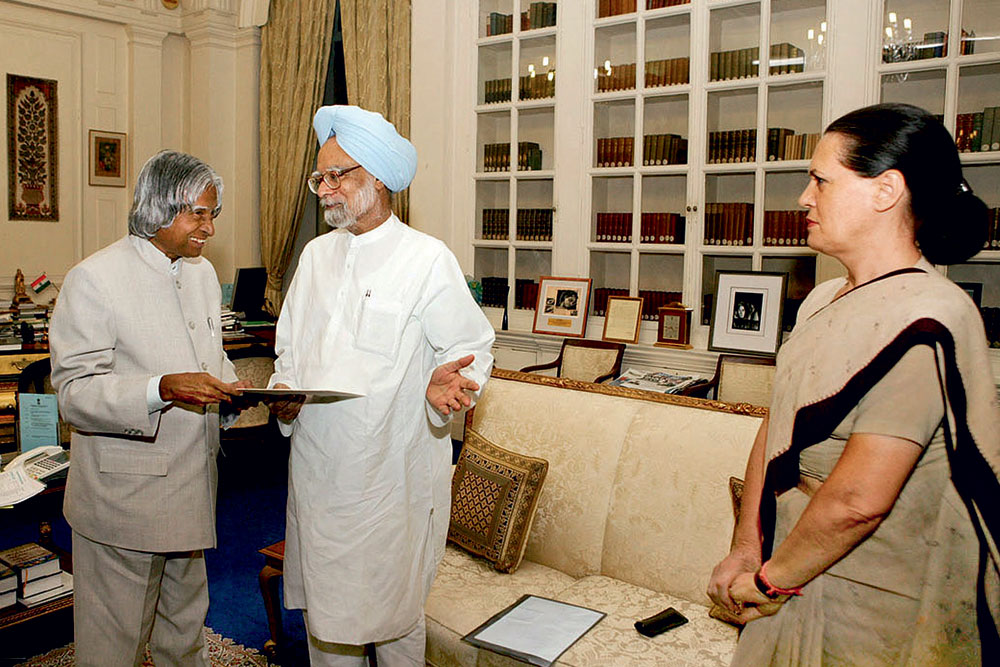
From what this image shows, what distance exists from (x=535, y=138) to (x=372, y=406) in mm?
4039

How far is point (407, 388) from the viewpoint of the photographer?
205 cm

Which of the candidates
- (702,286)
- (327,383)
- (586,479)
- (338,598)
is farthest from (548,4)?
(338,598)

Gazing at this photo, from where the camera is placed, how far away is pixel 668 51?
501 cm

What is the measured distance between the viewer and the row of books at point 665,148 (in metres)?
4.82

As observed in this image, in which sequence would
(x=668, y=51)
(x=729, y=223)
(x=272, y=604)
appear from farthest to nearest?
(x=668, y=51), (x=729, y=223), (x=272, y=604)

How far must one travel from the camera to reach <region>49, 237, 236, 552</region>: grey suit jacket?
195 centimetres

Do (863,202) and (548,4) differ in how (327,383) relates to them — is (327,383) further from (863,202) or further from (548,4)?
(548,4)

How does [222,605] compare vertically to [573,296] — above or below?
below

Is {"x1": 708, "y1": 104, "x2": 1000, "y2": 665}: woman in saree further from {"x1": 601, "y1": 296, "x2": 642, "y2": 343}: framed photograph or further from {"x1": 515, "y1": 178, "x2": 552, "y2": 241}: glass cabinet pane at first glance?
{"x1": 515, "y1": 178, "x2": 552, "y2": 241}: glass cabinet pane

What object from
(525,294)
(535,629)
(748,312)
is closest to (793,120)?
(748,312)

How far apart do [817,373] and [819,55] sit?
366 centimetres

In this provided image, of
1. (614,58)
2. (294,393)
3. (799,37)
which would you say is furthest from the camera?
(614,58)

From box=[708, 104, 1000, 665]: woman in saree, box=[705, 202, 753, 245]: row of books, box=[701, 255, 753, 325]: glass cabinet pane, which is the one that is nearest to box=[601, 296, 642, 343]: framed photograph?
box=[701, 255, 753, 325]: glass cabinet pane

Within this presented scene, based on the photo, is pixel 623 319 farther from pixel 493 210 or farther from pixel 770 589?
pixel 770 589
